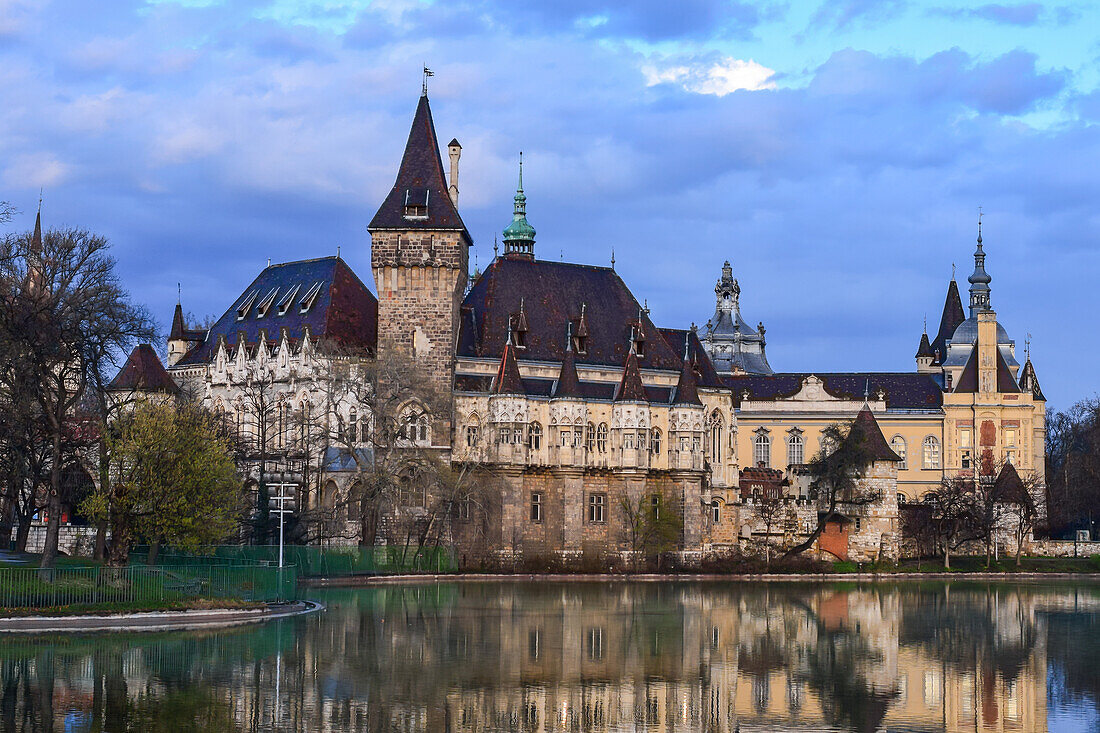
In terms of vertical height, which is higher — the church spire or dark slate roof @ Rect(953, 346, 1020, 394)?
the church spire

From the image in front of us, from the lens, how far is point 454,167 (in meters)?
92.9

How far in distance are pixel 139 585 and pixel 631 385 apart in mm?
49562

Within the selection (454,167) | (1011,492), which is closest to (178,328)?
(454,167)

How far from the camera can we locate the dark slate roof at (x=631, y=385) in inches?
3538

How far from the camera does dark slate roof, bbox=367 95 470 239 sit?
284ft

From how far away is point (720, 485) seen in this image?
9356 centimetres

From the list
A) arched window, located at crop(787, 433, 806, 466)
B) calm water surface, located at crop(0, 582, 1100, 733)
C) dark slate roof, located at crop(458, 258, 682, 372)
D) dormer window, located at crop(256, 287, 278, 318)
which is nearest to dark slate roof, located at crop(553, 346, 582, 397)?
dark slate roof, located at crop(458, 258, 682, 372)

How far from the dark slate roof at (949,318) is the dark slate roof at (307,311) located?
211 feet

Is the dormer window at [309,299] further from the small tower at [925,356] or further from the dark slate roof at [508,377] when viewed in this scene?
the small tower at [925,356]

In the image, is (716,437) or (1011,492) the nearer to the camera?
(716,437)

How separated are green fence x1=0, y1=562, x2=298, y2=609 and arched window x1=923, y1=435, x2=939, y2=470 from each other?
8508cm

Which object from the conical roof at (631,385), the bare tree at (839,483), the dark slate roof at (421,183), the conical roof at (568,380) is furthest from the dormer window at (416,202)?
the bare tree at (839,483)

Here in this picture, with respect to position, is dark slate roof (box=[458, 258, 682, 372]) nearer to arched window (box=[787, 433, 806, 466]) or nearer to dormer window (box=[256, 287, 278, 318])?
dormer window (box=[256, 287, 278, 318])

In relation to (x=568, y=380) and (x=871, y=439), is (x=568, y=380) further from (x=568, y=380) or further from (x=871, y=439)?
(x=871, y=439)
